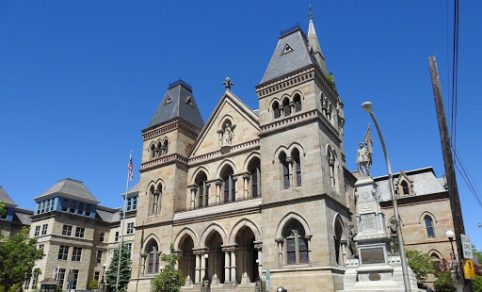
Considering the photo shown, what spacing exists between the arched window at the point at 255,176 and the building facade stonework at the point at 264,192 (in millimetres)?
85

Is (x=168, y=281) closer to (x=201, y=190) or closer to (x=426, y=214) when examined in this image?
(x=201, y=190)

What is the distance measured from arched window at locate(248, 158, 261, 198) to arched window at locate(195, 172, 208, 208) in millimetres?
4724

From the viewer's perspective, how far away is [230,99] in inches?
1382

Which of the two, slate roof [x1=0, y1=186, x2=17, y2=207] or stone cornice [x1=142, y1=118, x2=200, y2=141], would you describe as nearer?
stone cornice [x1=142, y1=118, x2=200, y2=141]

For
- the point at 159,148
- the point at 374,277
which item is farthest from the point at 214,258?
the point at 374,277

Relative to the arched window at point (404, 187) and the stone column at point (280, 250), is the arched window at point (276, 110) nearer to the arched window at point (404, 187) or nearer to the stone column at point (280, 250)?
the stone column at point (280, 250)

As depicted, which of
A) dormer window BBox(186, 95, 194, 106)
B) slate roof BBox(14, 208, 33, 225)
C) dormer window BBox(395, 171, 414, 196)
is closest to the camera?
Answer: dormer window BBox(186, 95, 194, 106)

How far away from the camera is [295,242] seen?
83.4 feet

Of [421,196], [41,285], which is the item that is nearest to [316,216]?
[421,196]

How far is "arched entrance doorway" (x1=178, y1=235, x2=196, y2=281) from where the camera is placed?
31.2 meters

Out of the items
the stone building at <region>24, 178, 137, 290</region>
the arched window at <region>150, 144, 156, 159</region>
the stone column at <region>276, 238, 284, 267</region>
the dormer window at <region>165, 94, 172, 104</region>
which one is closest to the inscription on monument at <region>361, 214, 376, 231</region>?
the stone column at <region>276, 238, 284, 267</region>

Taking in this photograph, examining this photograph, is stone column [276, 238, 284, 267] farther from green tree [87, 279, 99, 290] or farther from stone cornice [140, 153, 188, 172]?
green tree [87, 279, 99, 290]

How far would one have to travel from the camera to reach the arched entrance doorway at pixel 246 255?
2908cm

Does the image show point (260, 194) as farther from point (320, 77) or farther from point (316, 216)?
point (320, 77)
